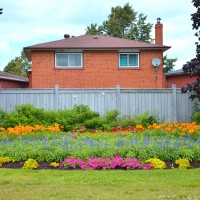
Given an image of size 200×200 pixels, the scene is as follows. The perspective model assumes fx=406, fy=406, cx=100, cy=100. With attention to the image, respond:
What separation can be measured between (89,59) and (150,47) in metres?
3.60

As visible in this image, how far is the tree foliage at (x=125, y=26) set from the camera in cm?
4994

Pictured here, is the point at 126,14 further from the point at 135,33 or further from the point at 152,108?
the point at 152,108

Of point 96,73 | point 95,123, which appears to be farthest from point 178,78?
point 95,123

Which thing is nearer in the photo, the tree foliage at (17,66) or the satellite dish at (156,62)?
the satellite dish at (156,62)

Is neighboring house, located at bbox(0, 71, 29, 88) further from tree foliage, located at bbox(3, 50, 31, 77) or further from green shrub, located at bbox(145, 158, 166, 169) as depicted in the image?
tree foliage, located at bbox(3, 50, 31, 77)

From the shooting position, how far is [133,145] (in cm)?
992

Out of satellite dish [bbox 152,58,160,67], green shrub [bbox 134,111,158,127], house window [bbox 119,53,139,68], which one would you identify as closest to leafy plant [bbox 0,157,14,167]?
green shrub [bbox 134,111,158,127]

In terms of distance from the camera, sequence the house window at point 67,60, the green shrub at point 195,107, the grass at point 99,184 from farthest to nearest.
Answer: the house window at point 67,60
the green shrub at point 195,107
the grass at point 99,184

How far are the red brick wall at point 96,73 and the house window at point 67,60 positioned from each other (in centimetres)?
30

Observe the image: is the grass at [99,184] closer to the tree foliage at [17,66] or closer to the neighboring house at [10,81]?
the neighboring house at [10,81]

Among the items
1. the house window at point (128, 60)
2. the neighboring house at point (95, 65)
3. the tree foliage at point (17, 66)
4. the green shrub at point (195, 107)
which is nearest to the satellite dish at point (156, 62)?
the neighboring house at point (95, 65)

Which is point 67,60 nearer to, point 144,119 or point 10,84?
point 144,119

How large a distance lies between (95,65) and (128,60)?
1991 millimetres

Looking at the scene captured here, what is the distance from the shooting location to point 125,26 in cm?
5100
